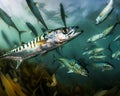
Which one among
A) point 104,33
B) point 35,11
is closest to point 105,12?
point 104,33

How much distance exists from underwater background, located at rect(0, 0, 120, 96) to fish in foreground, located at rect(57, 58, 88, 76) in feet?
0.09

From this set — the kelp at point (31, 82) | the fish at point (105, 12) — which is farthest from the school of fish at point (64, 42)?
the kelp at point (31, 82)

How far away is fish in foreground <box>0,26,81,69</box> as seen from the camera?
3.14 m

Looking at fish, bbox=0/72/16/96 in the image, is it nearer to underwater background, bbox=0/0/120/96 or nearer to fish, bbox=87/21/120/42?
underwater background, bbox=0/0/120/96

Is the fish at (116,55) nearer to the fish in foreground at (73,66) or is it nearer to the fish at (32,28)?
the fish in foreground at (73,66)

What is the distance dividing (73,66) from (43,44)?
0.28m

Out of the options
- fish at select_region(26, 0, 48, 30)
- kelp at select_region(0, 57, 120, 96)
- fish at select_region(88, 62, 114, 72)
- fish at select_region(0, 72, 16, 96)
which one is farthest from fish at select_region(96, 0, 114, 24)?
fish at select_region(0, 72, 16, 96)

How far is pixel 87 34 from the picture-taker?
10.2 feet

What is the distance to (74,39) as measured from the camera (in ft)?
10.3

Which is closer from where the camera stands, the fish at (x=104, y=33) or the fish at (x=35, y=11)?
the fish at (x=104, y=33)

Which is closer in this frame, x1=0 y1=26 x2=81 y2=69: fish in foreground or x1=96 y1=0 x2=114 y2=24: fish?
x1=96 y1=0 x2=114 y2=24: fish

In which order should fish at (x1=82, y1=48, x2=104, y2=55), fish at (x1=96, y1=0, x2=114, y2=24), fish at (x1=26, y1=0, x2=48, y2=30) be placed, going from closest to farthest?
fish at (x1=96, y1=0, x2=114, y2=24) < fish at (x1=82, y1=48, x2=104, y2=55) < fish at (x1=26, y1=0, x2=48, y2=30)

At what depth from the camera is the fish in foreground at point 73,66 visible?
10.3ft

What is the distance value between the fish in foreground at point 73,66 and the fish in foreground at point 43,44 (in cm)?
13
